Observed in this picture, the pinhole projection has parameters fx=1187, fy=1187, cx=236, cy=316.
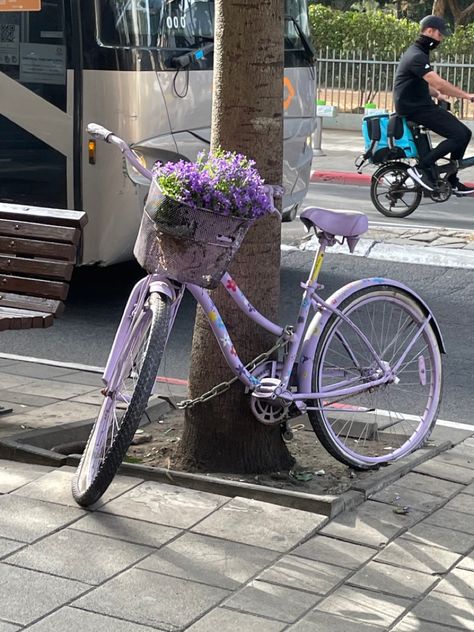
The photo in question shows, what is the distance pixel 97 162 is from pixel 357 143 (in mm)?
14335

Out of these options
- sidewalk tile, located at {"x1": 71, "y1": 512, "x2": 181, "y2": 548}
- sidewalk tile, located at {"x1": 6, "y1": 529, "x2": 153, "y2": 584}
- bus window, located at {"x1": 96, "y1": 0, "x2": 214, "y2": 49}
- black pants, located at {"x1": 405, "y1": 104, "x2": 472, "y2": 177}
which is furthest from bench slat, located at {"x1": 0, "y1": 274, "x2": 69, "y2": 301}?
black pants, located at {"x1": 405, "y1": 104, "x2": 472, "y2": 177}

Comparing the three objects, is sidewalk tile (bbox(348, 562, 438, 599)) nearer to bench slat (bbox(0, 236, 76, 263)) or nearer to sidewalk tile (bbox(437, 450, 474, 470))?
sidewalk tile (bbox(437, 450, 474, 470))

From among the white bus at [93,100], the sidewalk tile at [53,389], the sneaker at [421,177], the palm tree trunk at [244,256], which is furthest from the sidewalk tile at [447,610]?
the sneaker at [421,177]

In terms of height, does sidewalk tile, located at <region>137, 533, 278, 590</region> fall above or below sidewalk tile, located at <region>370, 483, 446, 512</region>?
above

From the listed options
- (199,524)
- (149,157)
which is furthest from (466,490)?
(149,157)

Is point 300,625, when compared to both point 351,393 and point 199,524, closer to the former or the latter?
point 199,524

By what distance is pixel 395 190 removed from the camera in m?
12.6

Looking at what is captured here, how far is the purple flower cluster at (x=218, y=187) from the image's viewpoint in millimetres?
4238

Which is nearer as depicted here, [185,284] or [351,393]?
[185,284]

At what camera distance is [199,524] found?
4.24m

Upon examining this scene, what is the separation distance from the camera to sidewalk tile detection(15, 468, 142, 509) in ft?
14.6

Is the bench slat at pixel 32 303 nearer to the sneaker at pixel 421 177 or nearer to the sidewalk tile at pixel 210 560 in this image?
the sidewalk tile at pixel 210 560

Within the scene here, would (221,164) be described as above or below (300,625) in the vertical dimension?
above

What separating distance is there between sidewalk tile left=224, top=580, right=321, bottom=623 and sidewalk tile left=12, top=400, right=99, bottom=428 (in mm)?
1924
